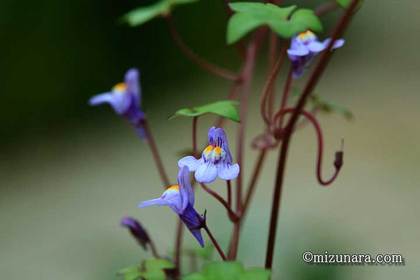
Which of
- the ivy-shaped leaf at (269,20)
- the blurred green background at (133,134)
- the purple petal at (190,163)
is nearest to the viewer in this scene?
the ivy-shaped leaf at (269,20)

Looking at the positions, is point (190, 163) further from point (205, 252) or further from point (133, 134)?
point (133, 134)

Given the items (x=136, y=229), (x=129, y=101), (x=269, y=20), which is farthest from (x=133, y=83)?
(x=269, y=20)

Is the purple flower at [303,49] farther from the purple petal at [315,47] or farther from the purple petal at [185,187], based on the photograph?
the purple petal at [185,187]

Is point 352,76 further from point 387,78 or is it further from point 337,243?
point 337,243

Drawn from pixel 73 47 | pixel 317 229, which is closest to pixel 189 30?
pixel 73 47

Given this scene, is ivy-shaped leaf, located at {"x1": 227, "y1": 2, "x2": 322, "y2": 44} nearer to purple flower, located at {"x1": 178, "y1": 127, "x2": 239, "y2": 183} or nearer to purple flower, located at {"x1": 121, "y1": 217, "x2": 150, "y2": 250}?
purple flower, located at {"x1": 178, "y1": 127, "x2": 239, "y2": 183}

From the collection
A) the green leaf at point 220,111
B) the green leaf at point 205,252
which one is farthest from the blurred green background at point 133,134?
the green leaf at point 220,111

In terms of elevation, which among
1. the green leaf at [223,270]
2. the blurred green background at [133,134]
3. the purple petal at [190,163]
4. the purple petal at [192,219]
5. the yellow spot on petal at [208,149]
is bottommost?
the green leaf at [223,270]
